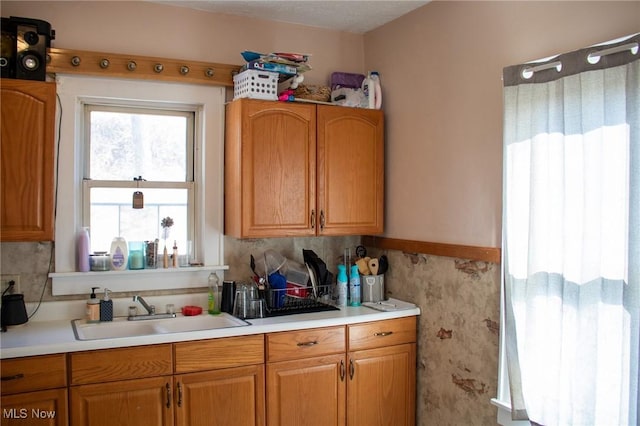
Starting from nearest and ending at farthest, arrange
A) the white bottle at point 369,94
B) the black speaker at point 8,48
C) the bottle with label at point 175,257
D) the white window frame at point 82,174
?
the black speaker at point 8,48, the white window frame at point 82,174, the bottle with label at point 175,257, the white bottle at point 369,94

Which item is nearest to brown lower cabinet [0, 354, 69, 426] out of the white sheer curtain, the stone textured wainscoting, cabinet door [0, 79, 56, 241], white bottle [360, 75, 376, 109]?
cabinet door [0, 79, 56, 241]

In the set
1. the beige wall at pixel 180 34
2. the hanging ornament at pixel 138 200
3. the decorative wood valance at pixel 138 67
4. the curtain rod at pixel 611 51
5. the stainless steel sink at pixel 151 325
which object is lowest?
the stainless steel sink at pixel 151 325

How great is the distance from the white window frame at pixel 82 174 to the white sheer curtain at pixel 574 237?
155 centimetres

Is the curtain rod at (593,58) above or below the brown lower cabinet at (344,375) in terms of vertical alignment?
above

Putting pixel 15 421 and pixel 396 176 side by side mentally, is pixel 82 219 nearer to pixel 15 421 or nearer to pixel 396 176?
pixel 15 421

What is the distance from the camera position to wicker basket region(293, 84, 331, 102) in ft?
10.9

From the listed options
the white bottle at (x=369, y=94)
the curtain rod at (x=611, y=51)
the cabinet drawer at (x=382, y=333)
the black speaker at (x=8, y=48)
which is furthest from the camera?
the white bottle at (x=369, y=94)

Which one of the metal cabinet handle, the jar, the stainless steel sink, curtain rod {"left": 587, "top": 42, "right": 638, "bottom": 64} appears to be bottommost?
the metal cabinet handle

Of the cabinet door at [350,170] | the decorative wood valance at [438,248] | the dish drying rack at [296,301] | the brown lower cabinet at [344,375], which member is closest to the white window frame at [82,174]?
the dish drying rack at [296,301]

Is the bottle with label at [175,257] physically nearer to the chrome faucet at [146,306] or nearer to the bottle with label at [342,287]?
the chrome faucet at [146,306]

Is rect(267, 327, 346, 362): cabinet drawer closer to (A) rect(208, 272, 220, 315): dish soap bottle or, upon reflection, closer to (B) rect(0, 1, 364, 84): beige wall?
(A) rect(208, 272, 220, 315): dish soap bottle

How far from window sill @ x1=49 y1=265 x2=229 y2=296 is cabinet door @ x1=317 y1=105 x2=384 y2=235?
0.69 metres

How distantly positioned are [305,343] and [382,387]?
543 millimetres

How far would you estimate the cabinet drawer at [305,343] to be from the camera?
2.85 meters
